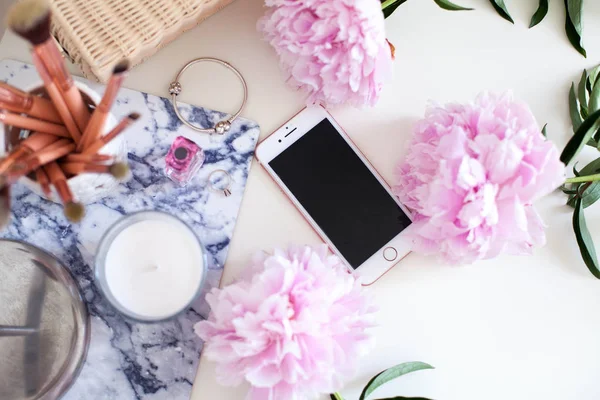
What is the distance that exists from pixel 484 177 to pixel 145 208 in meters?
0.28

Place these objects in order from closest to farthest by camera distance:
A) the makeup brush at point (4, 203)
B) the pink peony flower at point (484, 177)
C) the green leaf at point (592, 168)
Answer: the makeup brush at point (4, 203), the pink peony flower at point (484, 177), the green leaf at point (592, 168)

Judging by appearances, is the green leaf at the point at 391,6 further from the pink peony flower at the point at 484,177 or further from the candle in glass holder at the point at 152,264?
the candle in glass holder at the point at 152,264

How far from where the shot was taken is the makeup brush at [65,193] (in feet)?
1.02

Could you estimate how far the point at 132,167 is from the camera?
1.60ft

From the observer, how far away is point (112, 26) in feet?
1.41

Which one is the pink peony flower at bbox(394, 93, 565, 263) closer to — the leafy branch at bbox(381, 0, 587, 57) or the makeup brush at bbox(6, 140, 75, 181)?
the leafy branch at bbox(381, 0, 587, 57)

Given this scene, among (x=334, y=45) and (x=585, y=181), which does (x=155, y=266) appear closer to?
(x=334, y=45)

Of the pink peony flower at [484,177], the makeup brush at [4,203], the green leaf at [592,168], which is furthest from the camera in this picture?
the green leaf at [592,168]

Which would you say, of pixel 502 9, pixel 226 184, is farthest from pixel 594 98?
pixel 226 184

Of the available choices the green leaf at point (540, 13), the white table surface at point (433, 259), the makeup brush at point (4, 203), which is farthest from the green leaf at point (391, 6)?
the makeup brush at point (4, 203)

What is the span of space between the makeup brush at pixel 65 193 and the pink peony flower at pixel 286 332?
14 cm

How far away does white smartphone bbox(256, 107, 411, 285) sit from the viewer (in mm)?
502

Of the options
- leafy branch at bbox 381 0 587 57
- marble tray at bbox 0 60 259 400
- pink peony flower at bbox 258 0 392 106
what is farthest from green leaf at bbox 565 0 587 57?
marble tray at bbox 0 60 259 400

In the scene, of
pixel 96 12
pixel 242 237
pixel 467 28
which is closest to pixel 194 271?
pixel 242 237
